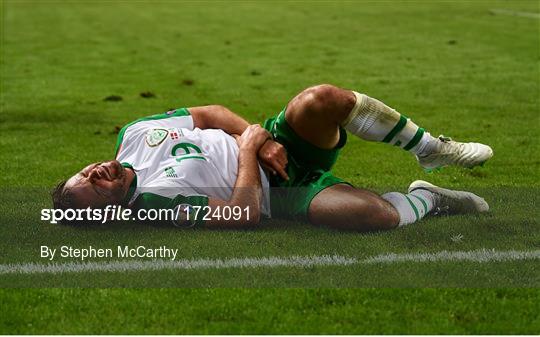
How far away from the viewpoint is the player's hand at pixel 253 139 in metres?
7.04

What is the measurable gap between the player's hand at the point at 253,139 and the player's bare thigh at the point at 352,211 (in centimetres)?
55

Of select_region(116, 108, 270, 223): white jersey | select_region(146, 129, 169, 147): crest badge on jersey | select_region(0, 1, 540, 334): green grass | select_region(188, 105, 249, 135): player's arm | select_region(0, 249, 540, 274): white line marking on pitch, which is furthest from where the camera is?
select_region(188, 105, 249, 135): player's arm

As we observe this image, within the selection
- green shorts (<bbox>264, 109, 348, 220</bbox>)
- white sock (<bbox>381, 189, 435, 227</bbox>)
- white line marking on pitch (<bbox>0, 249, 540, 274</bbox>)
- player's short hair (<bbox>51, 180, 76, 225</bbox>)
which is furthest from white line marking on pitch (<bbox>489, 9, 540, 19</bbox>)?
player's short hair (<bbox>51, 180, 76, 225</bbox>)

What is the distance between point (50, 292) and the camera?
5.60 meters

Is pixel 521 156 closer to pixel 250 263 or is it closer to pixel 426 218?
pixel 426 218

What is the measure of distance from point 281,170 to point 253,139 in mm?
326

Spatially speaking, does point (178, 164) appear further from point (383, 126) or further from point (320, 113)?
point (383, 126)

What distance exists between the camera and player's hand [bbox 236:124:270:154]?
7.04 meters

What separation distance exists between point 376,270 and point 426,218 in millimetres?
1314

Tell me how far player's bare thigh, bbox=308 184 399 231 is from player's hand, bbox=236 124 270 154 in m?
0.55

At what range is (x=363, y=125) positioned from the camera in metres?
6.82

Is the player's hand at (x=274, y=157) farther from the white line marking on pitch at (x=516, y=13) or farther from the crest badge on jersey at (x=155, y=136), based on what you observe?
the white line marking on pitch at (x=516, y=13)

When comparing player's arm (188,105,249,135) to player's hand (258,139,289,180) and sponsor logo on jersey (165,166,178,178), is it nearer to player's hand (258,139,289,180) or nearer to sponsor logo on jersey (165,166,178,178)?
player's hand (258,139,289,180)

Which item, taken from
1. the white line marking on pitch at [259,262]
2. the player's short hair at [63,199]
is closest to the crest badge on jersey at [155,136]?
the player's short hair at [63,199]
